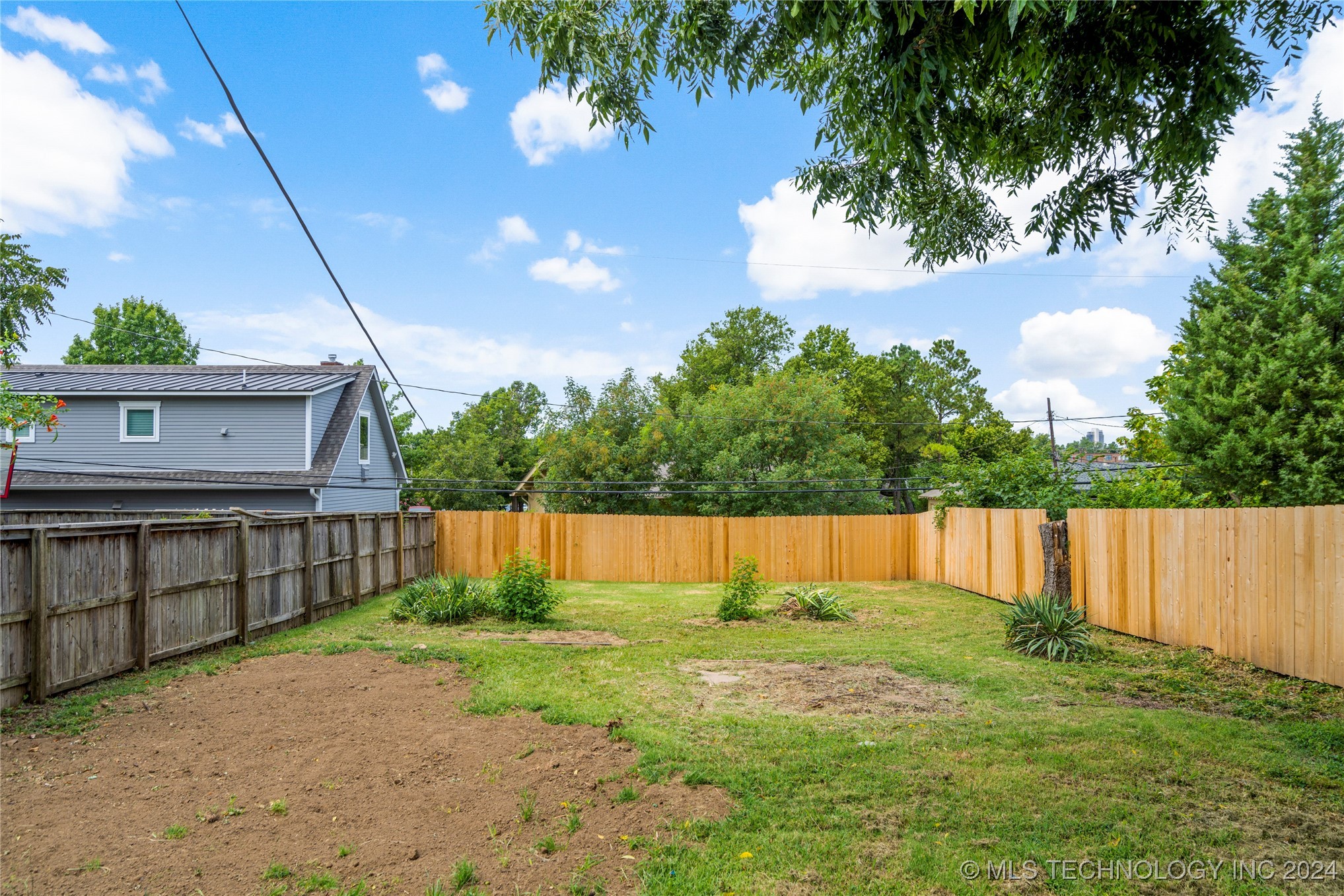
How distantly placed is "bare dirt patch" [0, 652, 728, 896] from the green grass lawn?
0.30 meters

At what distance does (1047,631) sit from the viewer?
7781 mm

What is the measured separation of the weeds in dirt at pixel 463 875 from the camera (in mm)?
2826

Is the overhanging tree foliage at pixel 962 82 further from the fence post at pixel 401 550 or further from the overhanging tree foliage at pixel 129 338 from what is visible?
the overhanging tree foliage at pixel 129 338

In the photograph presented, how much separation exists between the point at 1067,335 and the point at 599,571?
13402 millimetres

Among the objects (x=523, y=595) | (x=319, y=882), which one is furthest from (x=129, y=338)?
(x=319, y=882)

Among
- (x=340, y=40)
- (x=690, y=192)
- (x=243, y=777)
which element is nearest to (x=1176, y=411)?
(x=690, y=192)

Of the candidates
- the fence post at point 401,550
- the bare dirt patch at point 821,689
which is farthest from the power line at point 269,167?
the fence post at point 401,550

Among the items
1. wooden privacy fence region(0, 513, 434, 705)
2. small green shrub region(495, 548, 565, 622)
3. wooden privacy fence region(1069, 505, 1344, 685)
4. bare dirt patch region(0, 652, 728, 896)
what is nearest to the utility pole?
wooden privacy fence region(1069, 505, 1344, 685)

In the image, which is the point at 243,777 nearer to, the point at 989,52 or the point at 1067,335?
the point at 989,52

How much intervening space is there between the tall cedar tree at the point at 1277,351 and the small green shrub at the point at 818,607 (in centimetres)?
954

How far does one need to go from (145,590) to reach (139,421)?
43.7 feet

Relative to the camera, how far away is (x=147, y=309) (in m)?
32.2

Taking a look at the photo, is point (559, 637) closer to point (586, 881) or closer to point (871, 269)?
point (586, 881)

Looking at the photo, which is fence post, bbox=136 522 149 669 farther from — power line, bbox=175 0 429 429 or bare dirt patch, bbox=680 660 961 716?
bare dirt patch, bbox=680 660 961 716
